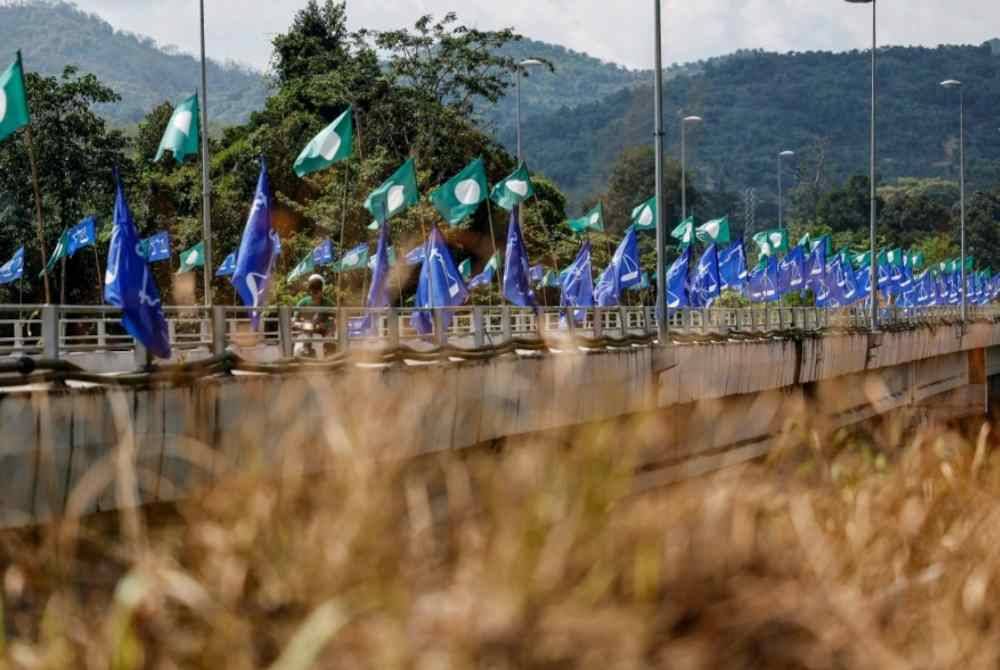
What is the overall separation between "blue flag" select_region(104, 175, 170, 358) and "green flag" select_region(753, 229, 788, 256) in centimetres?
4599

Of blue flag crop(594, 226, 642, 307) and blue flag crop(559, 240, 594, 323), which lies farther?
blue flag crop(559, 240, 594, 323)

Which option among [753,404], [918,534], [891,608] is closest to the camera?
[891,608]

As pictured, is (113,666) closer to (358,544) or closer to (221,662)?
(221,662)

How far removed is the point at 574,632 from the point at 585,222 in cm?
3815

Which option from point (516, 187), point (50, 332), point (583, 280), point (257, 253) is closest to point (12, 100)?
point (257, 253)

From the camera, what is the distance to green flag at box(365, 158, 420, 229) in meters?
25.7

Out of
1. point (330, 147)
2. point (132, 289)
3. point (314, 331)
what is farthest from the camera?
point (330, 147)

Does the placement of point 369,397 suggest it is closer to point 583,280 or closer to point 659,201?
point 659,201

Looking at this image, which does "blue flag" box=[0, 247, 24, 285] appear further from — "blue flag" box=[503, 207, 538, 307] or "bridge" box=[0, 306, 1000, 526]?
"blue flag" box=[503, 207, 538, 307]

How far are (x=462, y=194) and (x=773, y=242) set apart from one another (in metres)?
33.4

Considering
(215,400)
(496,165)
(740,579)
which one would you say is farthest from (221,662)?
(496,165)

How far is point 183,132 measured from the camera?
78.5 feet

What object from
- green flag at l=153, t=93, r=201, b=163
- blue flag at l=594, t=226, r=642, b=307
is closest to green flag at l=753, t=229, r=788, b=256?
blue flag at l=594, t=226, r=642, b=307

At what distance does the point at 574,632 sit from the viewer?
495cm
